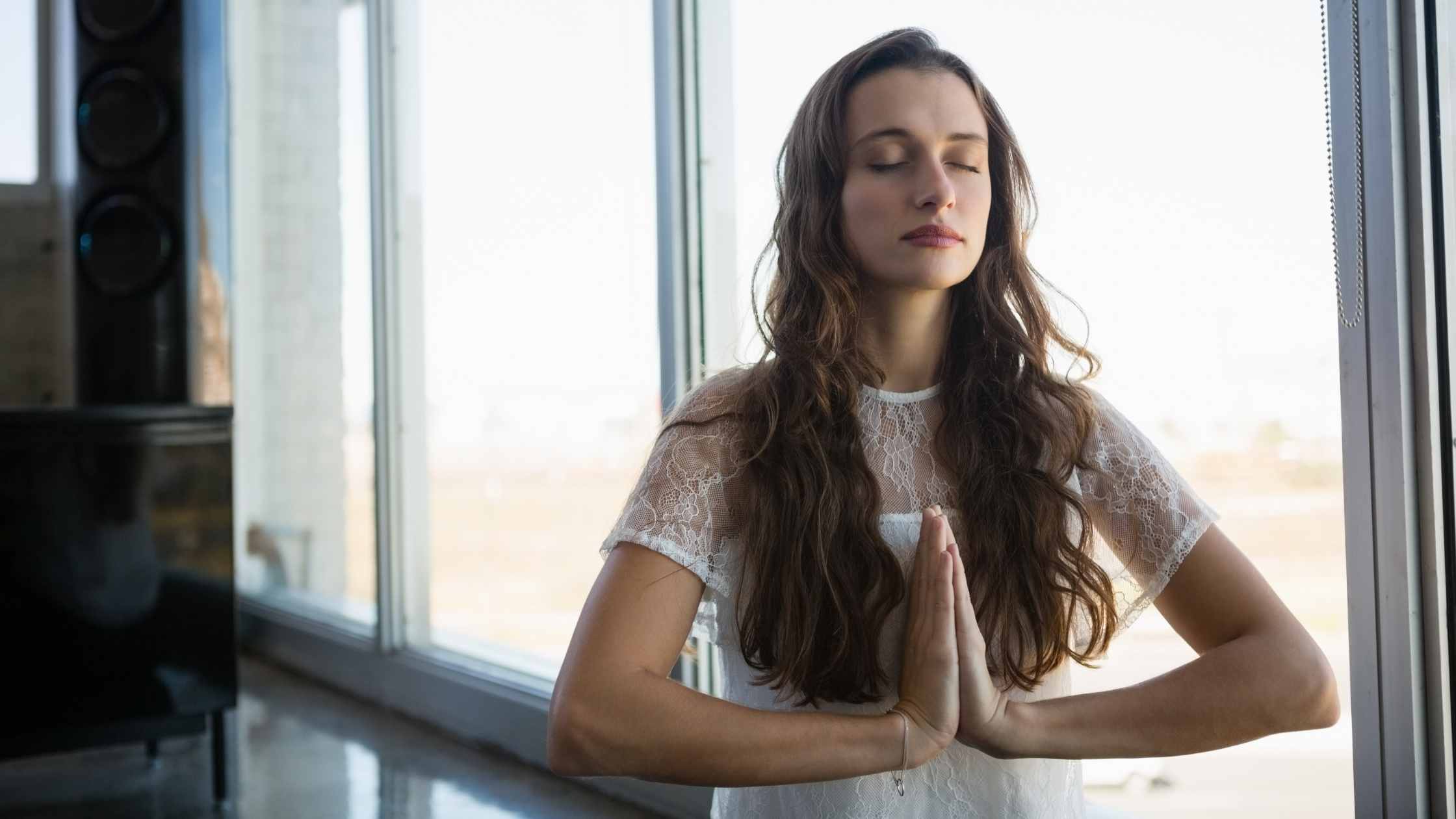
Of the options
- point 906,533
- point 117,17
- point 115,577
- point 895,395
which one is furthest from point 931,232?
point 117,17

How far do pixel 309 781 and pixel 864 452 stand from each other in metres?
2.08

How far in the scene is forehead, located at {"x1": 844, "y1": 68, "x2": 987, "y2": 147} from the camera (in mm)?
1054

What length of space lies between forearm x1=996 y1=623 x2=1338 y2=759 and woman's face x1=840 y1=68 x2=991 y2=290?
0.39 metres

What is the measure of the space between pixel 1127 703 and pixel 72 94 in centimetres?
250

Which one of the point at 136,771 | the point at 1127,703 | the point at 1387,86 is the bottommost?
the point at 136,771

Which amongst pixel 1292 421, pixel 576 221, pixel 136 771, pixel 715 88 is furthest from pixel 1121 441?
pixel 136 771

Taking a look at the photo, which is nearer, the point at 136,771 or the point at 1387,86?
the point at 1387,86

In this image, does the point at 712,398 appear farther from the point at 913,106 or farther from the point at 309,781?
the point at 309,781

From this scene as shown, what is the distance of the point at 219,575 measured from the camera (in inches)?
97.0

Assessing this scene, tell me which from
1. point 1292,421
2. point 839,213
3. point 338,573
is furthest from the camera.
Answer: point 338,573

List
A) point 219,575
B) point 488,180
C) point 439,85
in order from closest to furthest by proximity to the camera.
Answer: point 219,575, point 488,180, point 439,85

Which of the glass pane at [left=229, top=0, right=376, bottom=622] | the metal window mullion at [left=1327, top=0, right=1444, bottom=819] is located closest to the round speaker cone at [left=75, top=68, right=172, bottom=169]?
the glass pane at [left=229, top=0, right=376, bottom=622]

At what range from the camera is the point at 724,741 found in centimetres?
94

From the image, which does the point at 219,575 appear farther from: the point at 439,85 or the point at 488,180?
the point at 439,85
